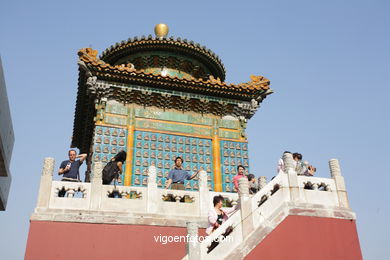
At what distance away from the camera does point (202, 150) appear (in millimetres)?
14484

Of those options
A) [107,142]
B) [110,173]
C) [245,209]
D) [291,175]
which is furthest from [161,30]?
[245,209]

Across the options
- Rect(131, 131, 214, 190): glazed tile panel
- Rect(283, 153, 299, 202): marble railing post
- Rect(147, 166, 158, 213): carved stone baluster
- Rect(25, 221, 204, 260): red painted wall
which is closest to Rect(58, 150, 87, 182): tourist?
Rect(25, 221, 204, 260): red painted wall

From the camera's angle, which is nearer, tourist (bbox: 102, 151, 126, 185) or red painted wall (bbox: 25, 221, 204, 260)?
red painted wall (bbox: 25, 221, 204, 260)

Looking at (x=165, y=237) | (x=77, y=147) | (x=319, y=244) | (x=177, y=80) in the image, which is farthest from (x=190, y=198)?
(x=77, y=147)

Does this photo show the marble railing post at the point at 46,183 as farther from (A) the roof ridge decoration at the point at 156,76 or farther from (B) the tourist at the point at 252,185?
(B) the tourist at the point at 252,185

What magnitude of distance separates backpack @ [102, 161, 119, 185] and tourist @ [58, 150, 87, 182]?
63 centimetres

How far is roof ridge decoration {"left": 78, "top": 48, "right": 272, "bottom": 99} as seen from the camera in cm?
1402

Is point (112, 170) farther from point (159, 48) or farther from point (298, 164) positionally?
point (159, 48)

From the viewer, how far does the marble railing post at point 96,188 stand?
32.7 feet

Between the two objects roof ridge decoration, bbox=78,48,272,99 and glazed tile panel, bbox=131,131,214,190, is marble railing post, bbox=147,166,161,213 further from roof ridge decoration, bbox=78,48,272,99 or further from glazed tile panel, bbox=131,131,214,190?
roof ridge decoration, bbox=78,48,272,99

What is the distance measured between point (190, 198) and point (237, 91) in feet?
19.0

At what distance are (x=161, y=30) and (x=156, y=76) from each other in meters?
4.06

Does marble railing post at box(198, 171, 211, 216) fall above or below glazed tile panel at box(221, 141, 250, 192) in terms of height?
below

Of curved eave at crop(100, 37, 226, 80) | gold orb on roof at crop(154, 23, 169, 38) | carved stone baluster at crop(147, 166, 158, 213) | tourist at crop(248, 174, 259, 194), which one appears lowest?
carved stone baluster at crop(147, 166, 158, 213)
